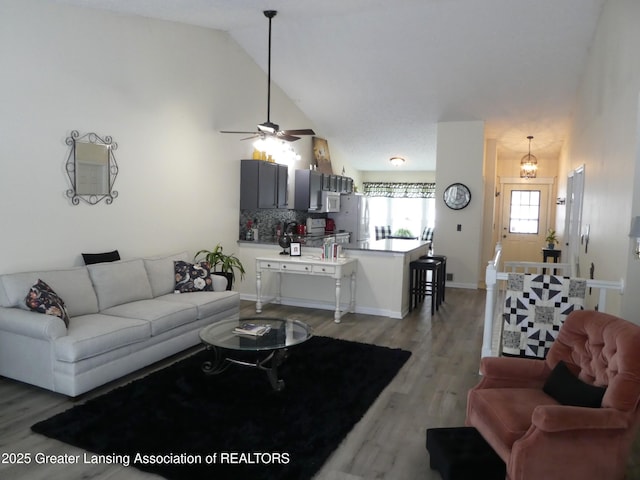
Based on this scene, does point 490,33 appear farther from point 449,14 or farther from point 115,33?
point 115,33

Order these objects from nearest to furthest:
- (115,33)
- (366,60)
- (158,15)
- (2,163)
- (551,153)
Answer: (2,163) → (115,33) → (158,15) → (366,60) → (551,153)

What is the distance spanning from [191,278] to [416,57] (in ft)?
13.1

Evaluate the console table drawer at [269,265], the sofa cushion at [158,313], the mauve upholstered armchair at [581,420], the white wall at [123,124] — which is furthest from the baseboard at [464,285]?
the mauve upholstered armchair at [581,420]

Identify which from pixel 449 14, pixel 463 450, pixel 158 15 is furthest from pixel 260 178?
Result: pixel 463 450

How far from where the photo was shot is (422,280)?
6.50m

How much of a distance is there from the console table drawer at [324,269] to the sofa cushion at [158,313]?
167cm

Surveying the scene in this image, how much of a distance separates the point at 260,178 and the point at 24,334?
3879 mm

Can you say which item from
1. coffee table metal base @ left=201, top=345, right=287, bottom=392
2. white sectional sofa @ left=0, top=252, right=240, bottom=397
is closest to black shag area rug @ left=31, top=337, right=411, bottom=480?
coffee table metal base @ left=201, top=345, right=287, bottom=392

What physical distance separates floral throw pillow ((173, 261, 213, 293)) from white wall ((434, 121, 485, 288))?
175 inches

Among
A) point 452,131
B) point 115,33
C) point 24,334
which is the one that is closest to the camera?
point 24,334

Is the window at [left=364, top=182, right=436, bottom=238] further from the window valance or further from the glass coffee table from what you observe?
the glass coffee table

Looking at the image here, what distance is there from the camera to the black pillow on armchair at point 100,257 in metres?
4.51

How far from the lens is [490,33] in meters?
5.48

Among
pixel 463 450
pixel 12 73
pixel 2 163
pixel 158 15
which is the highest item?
pixel 158 15
